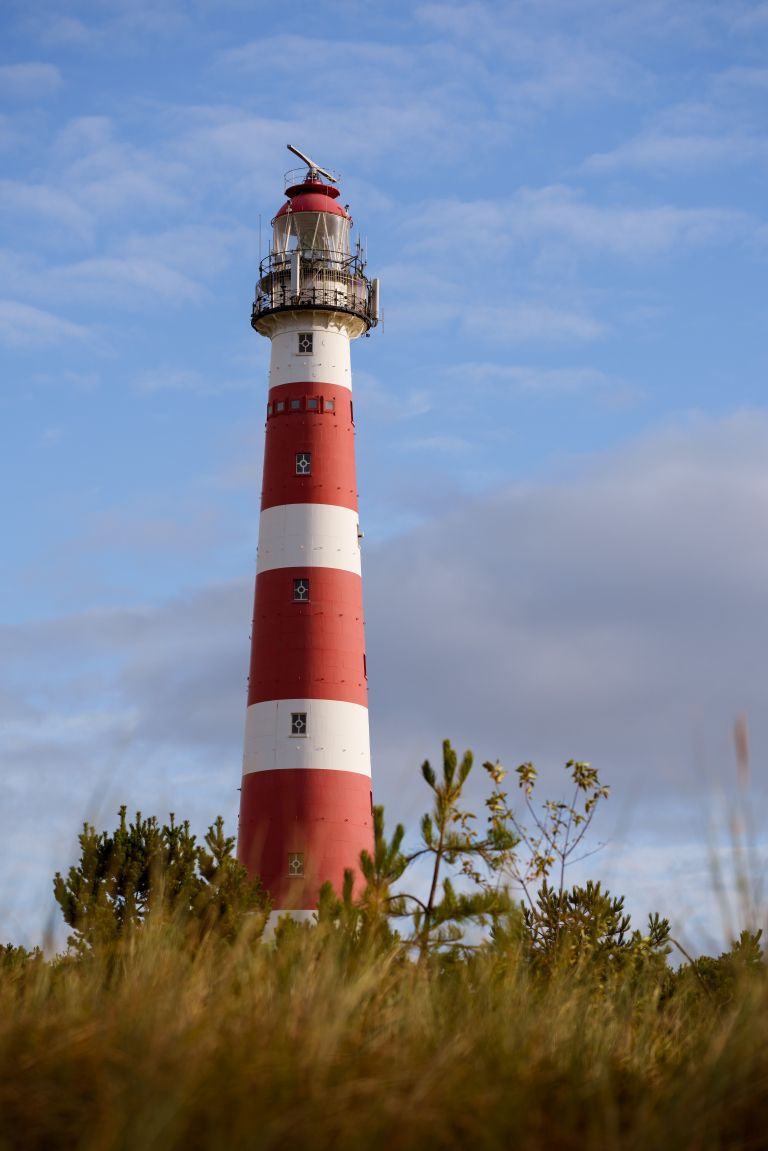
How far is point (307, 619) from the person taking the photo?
34500 mm

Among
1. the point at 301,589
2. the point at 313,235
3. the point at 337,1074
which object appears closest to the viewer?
the point at 337,1074

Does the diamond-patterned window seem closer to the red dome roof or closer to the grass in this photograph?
the red dome roof

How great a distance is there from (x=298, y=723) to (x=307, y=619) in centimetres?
251

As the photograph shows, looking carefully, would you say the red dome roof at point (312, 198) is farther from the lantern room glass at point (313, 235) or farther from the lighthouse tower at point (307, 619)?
the lighthouse tower at point (307, 619)

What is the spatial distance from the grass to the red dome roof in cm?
3285

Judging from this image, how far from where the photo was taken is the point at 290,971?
972 centimetres

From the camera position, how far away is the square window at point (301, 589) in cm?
3472

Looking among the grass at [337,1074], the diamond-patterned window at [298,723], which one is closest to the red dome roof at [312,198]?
the diamond-patterned window at [298,723]

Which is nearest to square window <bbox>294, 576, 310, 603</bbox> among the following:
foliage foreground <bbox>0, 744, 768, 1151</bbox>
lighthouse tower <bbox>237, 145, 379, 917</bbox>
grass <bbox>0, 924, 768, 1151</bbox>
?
lighthouse tower <bbox>237, 145, 379, 917</bbox>

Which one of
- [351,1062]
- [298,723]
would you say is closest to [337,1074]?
[351,1062]

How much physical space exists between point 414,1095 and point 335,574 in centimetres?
2892

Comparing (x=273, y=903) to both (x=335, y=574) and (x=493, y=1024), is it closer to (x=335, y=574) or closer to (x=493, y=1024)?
(x=335, y=574)

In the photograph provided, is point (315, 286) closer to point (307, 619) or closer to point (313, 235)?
point (313, 235)

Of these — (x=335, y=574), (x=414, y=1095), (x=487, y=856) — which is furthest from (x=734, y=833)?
(x=335, y=574)
